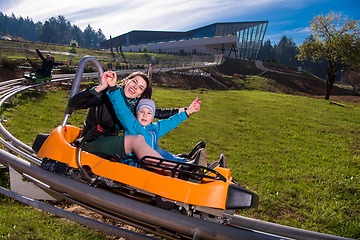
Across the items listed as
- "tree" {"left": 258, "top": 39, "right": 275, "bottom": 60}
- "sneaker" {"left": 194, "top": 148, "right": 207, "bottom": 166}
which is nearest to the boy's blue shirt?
"sneaker" {"left": 194, "top": 148, "right": 207, "bottom": 166}

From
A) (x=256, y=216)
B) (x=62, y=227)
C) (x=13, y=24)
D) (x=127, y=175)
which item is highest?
(x=13, y=24)

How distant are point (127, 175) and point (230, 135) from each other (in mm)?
6227

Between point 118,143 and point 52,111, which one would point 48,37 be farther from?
point 118,143

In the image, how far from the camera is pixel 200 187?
2148 mm

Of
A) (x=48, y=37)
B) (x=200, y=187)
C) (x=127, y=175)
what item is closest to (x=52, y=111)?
(x=127, y=175)

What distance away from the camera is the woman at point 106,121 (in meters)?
2.59

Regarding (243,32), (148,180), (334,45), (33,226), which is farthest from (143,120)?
(243,32)

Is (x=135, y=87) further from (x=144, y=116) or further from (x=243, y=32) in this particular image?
(x=243, y=32)

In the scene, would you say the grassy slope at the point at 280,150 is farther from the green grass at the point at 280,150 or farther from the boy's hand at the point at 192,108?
the boy's hand at the point at 192,108

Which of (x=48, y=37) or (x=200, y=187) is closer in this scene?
(x=200, y=187)

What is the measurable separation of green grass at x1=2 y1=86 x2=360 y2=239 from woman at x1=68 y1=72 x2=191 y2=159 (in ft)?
7.95

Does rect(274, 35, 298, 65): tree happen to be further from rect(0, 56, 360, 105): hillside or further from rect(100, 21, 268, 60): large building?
rect(0, 56, 360, 105): hillside

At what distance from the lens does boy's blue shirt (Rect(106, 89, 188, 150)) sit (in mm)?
2539

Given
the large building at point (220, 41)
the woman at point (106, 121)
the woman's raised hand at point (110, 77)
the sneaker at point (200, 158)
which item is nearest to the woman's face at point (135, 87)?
the woman at point (106, 121)
